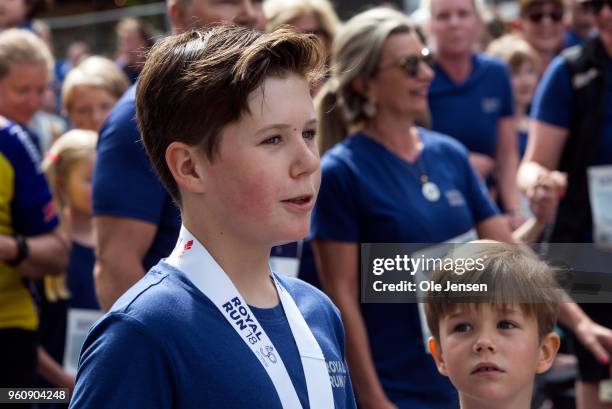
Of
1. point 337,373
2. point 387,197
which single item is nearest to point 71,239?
point 387,197

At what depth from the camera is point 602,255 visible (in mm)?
2598

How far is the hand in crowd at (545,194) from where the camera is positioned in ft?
12.1

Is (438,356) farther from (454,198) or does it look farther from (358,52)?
(358,52)

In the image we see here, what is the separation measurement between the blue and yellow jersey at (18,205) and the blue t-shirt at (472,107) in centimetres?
216

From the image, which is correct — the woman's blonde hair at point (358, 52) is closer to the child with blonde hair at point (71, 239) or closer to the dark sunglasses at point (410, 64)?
the dark sunglasses at point (410, 64)

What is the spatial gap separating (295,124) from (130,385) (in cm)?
59

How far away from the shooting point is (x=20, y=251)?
4152 mm

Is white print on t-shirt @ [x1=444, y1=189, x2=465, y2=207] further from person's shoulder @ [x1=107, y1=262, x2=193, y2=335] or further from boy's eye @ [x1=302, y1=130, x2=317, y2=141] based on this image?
person's shoulder @ [x1=107, y1=262, x2=193, y2=335]

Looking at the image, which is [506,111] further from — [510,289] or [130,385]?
[130,385]

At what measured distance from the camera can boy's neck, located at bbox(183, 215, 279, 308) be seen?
2123 mm

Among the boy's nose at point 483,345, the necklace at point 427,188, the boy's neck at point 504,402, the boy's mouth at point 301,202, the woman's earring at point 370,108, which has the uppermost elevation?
the woman's earring at point 370,108

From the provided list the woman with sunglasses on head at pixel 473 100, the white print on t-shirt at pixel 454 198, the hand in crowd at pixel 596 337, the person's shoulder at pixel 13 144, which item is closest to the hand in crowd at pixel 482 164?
the woman with sunglasses on head at pixel 473 100

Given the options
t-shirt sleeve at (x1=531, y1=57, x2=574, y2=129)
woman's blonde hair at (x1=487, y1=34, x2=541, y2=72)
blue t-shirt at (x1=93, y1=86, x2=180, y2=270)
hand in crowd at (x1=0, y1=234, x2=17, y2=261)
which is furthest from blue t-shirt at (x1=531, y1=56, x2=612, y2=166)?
woman's blonde hair at (x1=487, y1=34, x2=541, y2=72)

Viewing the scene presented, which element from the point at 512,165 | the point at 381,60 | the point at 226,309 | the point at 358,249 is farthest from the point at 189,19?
the point at 512,165
